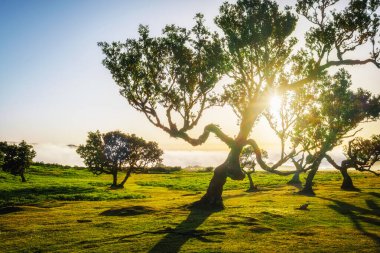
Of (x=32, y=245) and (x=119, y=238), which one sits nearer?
(x=32, y=245)

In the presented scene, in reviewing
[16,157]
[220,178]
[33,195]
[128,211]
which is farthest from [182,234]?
[16,157]

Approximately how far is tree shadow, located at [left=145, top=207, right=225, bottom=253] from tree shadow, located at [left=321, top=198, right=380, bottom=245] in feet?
36.6

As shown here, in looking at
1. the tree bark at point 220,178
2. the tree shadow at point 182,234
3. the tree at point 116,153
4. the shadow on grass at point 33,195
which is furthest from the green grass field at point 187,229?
the tree at point 116,153

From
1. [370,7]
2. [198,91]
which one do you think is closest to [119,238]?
[198,91]

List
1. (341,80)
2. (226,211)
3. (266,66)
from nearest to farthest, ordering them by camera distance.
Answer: (266,66) < (226,211) < (341,80)

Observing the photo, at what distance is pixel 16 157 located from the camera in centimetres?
8525

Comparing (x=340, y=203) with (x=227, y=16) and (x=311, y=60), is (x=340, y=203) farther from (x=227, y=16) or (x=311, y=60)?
(x=227, y=16)

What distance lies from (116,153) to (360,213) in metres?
60.4

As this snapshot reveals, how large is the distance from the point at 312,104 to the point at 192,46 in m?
14.2

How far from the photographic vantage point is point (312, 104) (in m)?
35.5

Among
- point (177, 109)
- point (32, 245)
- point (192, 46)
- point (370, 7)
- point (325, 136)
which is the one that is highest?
point (370, 7)

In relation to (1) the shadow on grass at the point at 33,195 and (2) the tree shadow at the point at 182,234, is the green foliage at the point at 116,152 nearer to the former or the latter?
(1) the shadow on grass at the point at 33,195

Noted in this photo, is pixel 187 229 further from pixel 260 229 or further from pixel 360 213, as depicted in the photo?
pixel 360 213

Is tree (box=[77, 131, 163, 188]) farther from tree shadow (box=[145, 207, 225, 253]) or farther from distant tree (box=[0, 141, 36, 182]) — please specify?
tree shadow (box=[145, 207, 225, 253])
